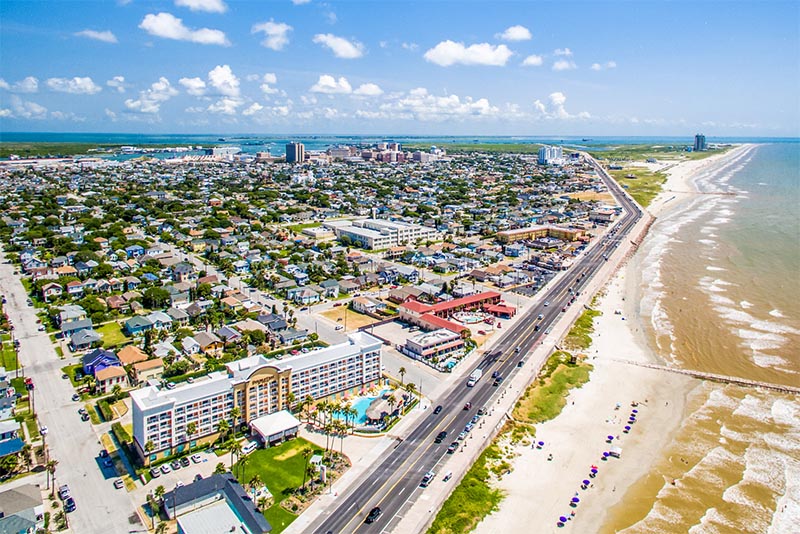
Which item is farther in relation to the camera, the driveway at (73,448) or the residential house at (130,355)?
the residential house at (130,355)

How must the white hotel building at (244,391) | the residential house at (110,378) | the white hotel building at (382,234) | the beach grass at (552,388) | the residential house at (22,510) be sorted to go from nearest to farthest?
the residential house at (22,510)
the white hotel building at (244,391)
the beach grass at (552,388)
the residential house at (110,378)
the white hotel building at (382,234)

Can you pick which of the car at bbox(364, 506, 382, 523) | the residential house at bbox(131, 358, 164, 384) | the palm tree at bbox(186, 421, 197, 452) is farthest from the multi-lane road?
the residential house at bbox(131, 358, 164, 384)

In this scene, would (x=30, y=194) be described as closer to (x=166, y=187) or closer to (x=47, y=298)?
(x=166, y=187)

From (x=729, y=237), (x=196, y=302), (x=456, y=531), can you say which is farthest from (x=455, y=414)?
(x=729, y=237)

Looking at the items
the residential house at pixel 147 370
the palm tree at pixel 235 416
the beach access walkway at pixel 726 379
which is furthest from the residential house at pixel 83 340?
the beach access walkway at pixel 726 379

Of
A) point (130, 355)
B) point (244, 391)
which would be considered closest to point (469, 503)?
point (244, 391)

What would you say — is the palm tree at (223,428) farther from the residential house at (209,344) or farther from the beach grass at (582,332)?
the beach grass at (582,332)

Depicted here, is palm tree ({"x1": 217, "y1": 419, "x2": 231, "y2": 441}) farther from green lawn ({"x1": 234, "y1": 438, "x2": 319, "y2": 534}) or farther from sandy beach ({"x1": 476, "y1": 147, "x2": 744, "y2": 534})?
sandy beach ({"x1": 476, "y1": 147, "x2": 744, "y2": 534})
